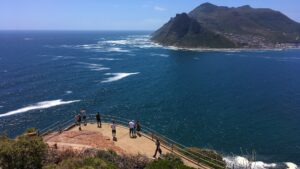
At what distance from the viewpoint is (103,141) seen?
93.4 ft

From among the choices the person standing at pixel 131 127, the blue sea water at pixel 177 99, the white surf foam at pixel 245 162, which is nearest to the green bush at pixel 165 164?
the person standing at pixel 131 127

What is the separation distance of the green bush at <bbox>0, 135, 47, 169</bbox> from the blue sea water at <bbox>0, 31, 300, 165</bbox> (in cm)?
3202

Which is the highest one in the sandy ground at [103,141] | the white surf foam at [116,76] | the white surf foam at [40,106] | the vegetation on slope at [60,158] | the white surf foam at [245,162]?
the vegetation on slope at [60,158]

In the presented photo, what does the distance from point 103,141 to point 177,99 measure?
50155 millimetres

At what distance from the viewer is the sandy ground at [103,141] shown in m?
26.9

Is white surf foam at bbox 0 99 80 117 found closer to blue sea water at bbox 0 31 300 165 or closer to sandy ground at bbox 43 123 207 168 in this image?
blue sea water at bbox 0 31 300 165

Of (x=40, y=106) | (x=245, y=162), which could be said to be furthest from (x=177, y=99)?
(x=245, y=162)

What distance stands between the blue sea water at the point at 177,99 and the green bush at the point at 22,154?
32018 mm

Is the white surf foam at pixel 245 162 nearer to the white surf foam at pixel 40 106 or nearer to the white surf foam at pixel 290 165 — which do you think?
the white surf foam at pixel 290 165

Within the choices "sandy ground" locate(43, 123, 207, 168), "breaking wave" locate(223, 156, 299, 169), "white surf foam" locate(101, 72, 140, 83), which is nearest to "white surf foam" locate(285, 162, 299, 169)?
"breaking wave" locate(223, 156, 299, 169)

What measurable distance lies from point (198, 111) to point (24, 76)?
53841 mm

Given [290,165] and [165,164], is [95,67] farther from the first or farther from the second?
[165,164]

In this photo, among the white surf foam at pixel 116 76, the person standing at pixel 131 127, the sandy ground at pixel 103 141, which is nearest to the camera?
the sandy ground at pixel 103 141

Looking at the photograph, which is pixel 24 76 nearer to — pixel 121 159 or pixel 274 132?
pixel 274 132
